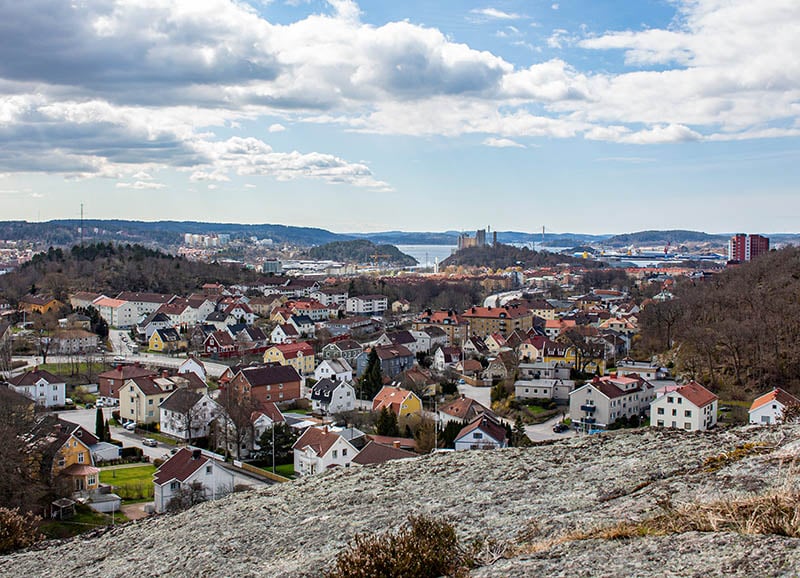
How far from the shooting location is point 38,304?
49.5 meters

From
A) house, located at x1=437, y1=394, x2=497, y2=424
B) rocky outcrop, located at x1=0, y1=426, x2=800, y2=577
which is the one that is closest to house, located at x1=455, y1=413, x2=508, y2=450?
house, located at x1=437, y1=394, x2=497, y2=424

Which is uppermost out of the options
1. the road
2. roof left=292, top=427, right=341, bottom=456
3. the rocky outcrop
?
the rocky outcrop

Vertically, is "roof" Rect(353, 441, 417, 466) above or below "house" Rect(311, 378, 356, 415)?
above

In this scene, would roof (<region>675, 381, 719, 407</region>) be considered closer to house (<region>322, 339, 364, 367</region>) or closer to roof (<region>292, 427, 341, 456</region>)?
roof (<region>292, 427, 341, 456</region>)

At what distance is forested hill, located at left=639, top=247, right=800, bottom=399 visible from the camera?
23.9 meters

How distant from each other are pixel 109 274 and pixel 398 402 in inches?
1814

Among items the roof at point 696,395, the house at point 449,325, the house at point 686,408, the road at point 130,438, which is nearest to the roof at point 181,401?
the road at point 130,438

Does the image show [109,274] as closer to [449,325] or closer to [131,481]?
[449,325]

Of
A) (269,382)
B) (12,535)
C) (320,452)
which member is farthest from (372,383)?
(12,535)

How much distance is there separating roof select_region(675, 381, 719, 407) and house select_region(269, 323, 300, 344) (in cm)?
2595

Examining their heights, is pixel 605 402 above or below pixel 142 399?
above

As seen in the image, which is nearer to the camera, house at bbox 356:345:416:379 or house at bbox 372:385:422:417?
house at bbox 372:385:422:417

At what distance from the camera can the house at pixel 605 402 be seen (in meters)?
22.8

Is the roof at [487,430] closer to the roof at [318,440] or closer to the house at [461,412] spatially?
the house at [461,412]
